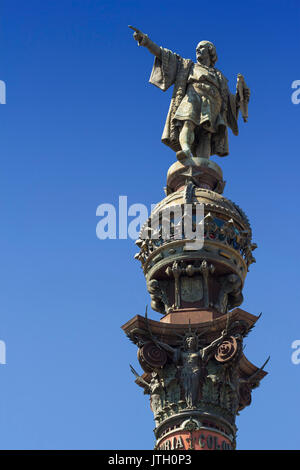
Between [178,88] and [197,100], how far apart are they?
961 mm

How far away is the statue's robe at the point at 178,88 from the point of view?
3903cm

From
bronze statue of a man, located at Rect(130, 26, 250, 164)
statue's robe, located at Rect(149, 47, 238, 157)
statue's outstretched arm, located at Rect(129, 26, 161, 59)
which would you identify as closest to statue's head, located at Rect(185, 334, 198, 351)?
bronze statue of a man, located at Rect(130, 26, 250, 164)

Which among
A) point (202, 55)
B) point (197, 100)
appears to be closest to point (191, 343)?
point (197, 100)

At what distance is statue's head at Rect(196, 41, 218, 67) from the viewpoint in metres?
39.9

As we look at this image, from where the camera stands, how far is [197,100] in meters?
38.8

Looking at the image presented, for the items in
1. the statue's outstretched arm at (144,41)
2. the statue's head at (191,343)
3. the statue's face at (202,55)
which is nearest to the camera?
the statue's head at (191,343)

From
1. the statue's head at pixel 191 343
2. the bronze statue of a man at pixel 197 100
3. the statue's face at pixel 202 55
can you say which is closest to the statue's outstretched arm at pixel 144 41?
the bronze statue of a man at pixel 197 100

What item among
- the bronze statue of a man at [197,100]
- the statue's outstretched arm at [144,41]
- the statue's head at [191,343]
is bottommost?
the statue's head at [191,343]

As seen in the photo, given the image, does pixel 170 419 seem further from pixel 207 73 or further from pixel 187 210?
pixel 207 73

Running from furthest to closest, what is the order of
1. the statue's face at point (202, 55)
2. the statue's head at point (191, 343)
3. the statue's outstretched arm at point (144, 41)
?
the statue's face at point (202, 55) < the statue's outstretched arm at point (144, 41) < the statue's head at point (191, 343)

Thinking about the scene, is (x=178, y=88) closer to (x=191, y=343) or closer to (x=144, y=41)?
(x=144, y=41)

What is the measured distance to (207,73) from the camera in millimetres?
39188

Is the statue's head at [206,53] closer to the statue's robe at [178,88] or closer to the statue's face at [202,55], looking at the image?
the statue's face at [202,55]
